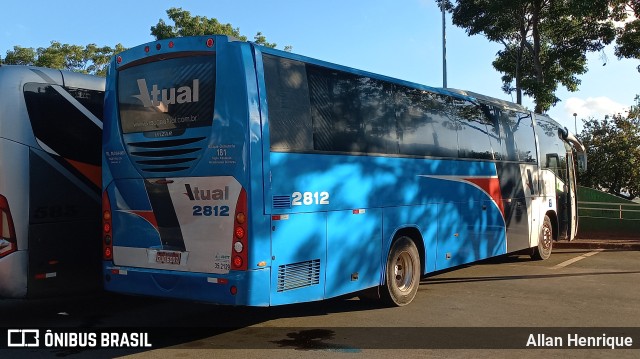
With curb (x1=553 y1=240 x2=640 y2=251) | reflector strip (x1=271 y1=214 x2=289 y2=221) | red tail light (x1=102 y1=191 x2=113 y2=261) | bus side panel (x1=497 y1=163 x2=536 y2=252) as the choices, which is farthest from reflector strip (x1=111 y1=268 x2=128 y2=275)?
curb (x1=553 y1=240 x2=640 y2=251)

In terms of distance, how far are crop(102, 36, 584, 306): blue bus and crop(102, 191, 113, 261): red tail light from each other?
0.06ft

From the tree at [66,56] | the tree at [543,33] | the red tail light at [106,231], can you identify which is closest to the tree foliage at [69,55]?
the tree at [66,56]

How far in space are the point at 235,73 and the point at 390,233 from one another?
3.29 metres

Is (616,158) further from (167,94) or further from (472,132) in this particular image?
(167,94)

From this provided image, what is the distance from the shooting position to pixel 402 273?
328 inches

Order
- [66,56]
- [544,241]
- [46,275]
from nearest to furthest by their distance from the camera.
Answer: [46,275], [544,241], [66,56]

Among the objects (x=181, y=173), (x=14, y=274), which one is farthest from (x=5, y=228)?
(x=181, y=173)

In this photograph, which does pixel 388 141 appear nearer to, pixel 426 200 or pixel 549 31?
pixel 426 200

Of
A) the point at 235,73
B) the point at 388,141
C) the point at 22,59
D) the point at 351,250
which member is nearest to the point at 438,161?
the point at 388,141

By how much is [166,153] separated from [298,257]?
194 cm

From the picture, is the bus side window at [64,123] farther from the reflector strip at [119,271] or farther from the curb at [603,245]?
the curb at [603,245]

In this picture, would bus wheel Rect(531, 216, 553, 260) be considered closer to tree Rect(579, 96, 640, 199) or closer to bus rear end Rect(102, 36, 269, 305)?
bus rear end Rect(102, 36, 269, 305)

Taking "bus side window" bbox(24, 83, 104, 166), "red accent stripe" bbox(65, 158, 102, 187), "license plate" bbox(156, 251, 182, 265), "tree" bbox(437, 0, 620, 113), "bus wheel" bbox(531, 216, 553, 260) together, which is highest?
"tree" bbox(437, 0, 620, 113)

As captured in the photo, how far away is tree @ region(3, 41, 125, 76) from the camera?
3684cm
